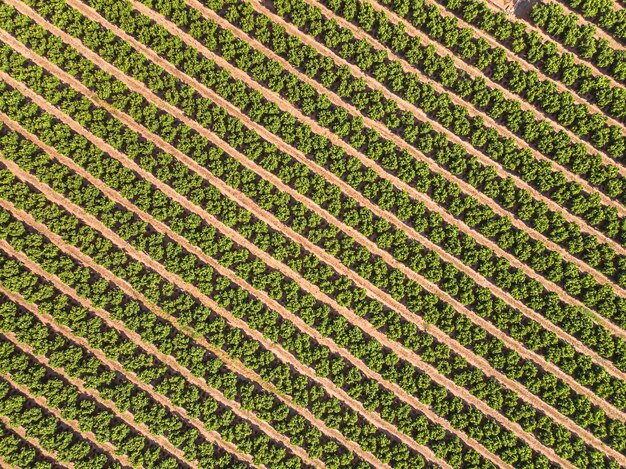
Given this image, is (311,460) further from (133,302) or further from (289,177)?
(289,177)

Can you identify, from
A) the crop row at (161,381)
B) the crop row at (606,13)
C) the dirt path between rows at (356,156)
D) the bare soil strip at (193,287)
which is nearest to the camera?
the crop row at (161,381)

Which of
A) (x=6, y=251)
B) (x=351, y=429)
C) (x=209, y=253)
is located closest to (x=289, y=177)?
(x=209, y=253)

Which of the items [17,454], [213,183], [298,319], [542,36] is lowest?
[17,454]

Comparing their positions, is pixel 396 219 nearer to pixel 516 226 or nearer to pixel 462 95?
pixel 516 226

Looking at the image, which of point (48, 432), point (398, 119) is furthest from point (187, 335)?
point (398, 119)

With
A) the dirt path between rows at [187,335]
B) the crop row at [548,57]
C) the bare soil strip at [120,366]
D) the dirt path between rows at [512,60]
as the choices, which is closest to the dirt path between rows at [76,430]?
the bare soil strip at [120,366]

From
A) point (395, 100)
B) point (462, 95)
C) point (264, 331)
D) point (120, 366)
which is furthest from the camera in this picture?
point (395, 100)

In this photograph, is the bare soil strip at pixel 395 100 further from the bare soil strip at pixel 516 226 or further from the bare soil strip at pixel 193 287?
the bare soil strip at pixel 193 287
